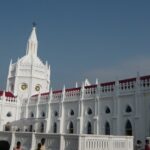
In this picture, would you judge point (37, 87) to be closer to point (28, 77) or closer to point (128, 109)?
point (28, 77)

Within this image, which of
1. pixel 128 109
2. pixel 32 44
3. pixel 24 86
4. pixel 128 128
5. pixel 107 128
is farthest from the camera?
pixel 32 44

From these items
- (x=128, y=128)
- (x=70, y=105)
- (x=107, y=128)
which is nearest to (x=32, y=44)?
(x=70, y=105)

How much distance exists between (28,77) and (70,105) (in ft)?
61.4

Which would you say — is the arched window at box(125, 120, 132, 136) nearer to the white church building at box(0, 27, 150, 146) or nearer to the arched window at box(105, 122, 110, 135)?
the white church building at box(0, 27, 150, 146)

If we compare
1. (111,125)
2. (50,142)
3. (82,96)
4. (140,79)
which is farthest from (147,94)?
(50,142)

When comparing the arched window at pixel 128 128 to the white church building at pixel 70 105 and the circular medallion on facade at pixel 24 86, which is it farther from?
the circular medallion on facade at pixel 24 86

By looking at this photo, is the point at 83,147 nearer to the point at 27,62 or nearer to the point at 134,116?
the point at 134,116

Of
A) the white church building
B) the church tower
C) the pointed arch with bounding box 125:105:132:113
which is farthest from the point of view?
the church tower

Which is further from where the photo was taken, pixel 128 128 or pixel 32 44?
pixel 32 44

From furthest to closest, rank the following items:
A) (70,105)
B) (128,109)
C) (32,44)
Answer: (32,44), (70,105), (128,109)

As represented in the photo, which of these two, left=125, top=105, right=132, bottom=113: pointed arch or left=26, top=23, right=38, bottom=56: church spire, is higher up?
left=26, top=23, right=38, bottom=56: church spire

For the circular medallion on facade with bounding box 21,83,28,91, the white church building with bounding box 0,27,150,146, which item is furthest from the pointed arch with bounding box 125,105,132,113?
the circular medallion on facade with bounding box 21,83,28,91

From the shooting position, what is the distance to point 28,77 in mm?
Result: 57062

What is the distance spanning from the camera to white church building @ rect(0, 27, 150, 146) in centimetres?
3259
